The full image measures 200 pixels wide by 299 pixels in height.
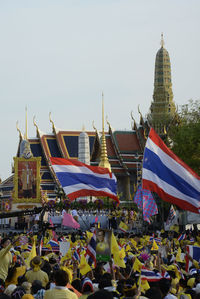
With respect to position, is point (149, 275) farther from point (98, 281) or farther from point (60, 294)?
point (60, 294)

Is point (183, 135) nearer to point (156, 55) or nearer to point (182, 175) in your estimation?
point (182, 175)

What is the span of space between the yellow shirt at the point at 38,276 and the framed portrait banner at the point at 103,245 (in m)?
1.11

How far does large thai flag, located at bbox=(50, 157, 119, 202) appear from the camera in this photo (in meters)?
17.0

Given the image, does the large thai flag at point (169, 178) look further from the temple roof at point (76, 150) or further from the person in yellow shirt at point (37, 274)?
the temple roof at point (76, 150)

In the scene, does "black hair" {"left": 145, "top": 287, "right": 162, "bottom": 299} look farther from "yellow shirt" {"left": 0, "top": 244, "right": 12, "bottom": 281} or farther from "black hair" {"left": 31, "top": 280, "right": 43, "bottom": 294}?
"yellow shirt" {"left": 0, "top": 244, "right": 12, "bottom": 281}

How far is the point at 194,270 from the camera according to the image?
395 inches

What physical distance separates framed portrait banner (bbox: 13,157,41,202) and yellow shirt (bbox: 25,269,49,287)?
130 ft

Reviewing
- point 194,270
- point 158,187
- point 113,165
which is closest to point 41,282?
point 194,270

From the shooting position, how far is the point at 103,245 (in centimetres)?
954

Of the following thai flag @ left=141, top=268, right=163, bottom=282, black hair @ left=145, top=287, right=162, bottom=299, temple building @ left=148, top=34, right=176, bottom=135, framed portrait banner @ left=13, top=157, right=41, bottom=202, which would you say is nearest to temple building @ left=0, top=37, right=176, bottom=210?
temple building @ left=148, top=34, right=176, bottom=135

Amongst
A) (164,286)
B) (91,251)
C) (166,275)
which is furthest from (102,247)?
(164,286)

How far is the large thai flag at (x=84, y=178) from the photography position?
17.0 meters

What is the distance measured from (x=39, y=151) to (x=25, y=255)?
166 ft

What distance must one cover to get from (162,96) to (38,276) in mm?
53698
